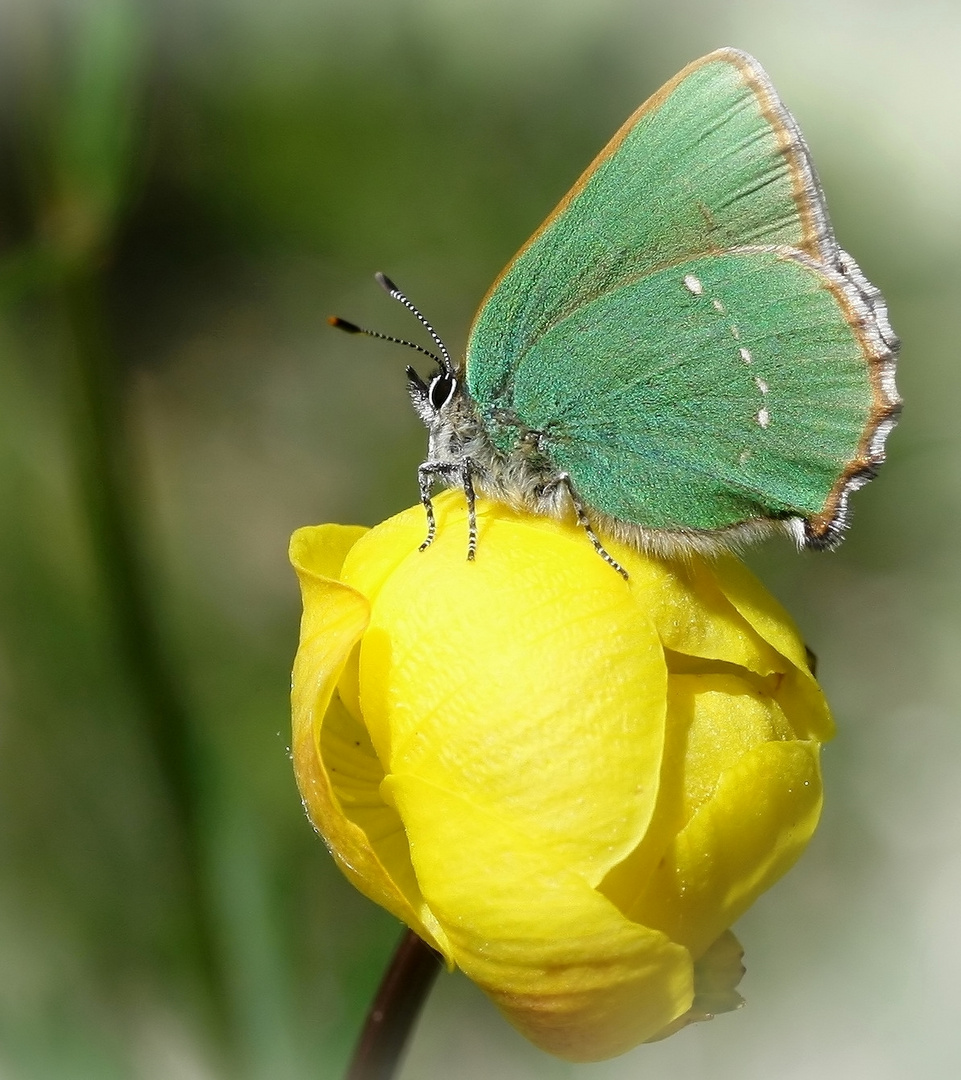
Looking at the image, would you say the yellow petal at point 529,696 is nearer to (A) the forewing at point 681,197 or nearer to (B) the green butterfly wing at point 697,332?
(B) the green butterfly wing at point 697,332

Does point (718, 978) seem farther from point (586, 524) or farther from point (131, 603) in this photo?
point (131, 603)

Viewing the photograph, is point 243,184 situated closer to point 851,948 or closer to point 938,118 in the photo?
point 938,118

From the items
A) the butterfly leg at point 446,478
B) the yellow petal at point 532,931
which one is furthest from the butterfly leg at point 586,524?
the yellow petal at point 532,931

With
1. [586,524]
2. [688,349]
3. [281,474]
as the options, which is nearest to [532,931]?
[586,524]

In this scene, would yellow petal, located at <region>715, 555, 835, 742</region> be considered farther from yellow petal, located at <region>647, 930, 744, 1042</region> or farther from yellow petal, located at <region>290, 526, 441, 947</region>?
yellow petal, located at <region>290, 526, 441, 947</region>

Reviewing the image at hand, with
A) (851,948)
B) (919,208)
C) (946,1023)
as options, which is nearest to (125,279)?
(919,208)
